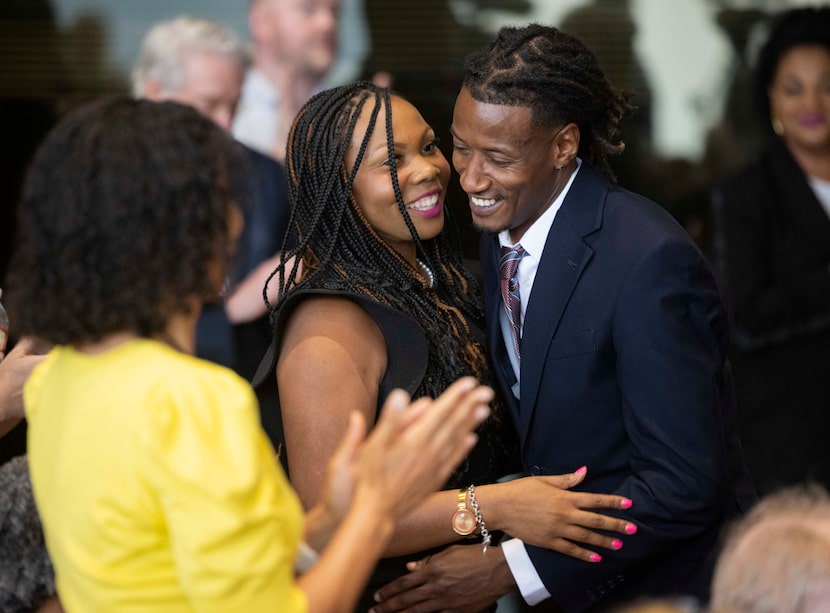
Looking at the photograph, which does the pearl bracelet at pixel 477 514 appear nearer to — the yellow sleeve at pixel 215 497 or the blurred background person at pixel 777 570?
the blurred background person at pixel 777 570

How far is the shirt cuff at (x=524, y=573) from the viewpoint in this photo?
8.21ft

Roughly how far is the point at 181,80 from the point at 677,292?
2617 mm

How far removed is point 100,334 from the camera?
5.49ft

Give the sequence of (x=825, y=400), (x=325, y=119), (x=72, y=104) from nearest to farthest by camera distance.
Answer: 1. (x=325, y=119)
2. (x=825, y=400)
3. (x=72, y=104)

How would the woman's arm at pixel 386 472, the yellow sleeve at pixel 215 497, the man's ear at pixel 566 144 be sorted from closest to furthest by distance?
1. the yellow sleeve at pixel 215 497
2. the woman's arm at pixel 386 472
3. the man's ear at pixel 566 144

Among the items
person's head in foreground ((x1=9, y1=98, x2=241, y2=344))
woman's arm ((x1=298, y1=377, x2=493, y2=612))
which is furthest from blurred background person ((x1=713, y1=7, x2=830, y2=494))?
person's head in foreground ((x1=9, y1=98, x2=241, y2=344))

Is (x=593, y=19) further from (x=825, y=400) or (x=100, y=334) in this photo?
(x=100, y=334)

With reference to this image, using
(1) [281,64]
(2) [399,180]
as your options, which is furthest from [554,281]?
(1) [281,64]

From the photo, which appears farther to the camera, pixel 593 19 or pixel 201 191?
pixel 593 19

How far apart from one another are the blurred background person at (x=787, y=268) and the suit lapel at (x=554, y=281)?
1646 millimetres

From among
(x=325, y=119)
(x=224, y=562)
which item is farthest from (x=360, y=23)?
(x=224, y=562)

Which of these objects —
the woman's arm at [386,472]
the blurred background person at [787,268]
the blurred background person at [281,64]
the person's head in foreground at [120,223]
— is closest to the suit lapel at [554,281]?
the woman's arm at [386,472]

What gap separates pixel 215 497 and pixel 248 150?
296 centimetres

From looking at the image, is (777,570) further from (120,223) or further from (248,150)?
(248,150)
